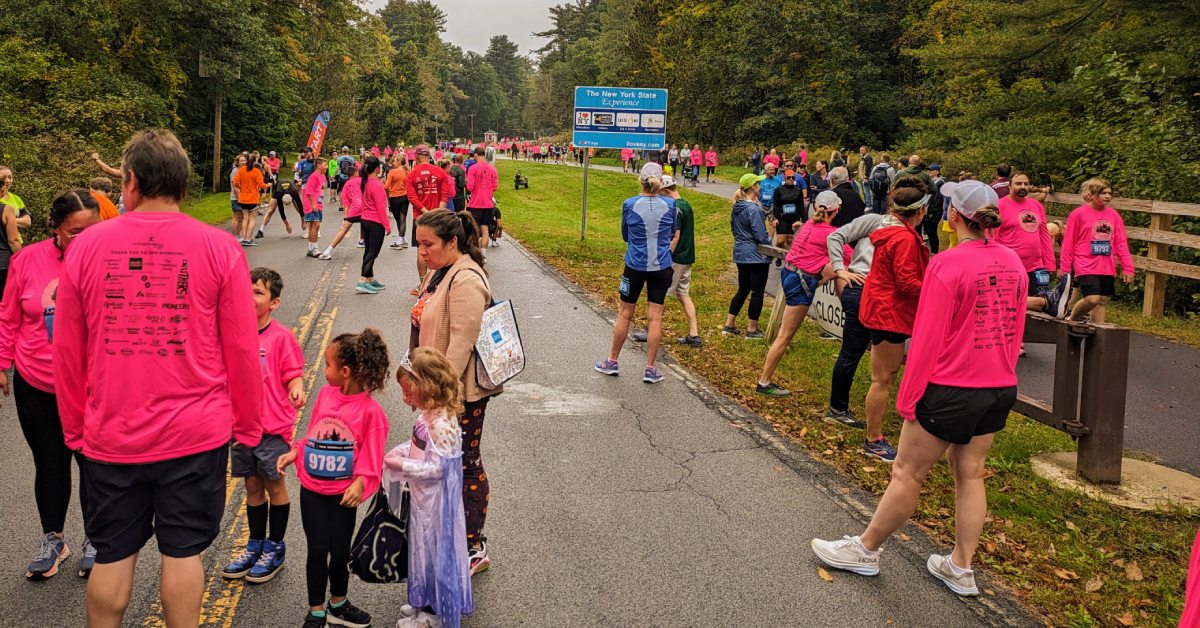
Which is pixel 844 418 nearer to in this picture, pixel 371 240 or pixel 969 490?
pixel 969 490

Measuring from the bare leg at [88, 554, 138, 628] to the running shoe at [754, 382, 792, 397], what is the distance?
5.99m

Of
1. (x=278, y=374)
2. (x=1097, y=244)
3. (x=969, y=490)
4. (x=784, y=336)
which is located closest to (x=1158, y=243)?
(x=1097, y=244)

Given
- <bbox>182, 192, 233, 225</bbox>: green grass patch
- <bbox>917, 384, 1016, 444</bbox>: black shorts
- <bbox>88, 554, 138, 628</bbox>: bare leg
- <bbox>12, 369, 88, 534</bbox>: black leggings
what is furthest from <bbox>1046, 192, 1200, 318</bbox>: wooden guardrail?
<bbox>182, 192, 233, 225</bbox>: green grass patch

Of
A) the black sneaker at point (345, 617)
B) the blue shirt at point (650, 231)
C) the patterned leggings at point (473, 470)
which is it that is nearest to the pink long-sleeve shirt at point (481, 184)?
the blue shirt at point (650, 231)

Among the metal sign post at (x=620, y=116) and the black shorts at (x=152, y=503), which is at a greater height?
the metal sign post at (x=620, y=116)

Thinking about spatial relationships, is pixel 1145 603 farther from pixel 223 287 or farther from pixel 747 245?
pixel 747 245

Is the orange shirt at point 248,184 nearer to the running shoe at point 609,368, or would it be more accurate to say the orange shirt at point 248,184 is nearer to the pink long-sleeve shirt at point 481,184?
the pink long-sleeve shirt at point 481,184

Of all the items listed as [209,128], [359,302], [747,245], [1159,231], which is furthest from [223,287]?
[209,128]

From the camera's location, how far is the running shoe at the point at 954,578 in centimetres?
448

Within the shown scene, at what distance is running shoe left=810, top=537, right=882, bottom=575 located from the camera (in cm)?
467

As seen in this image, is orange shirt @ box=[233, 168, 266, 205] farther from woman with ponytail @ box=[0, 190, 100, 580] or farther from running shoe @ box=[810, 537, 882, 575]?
running shoe @ box=[810, 537, 882, 575]

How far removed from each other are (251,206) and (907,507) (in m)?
16.2

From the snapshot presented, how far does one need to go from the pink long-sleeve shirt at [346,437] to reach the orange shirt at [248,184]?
48.3ft

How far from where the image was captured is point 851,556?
15.4 ft
